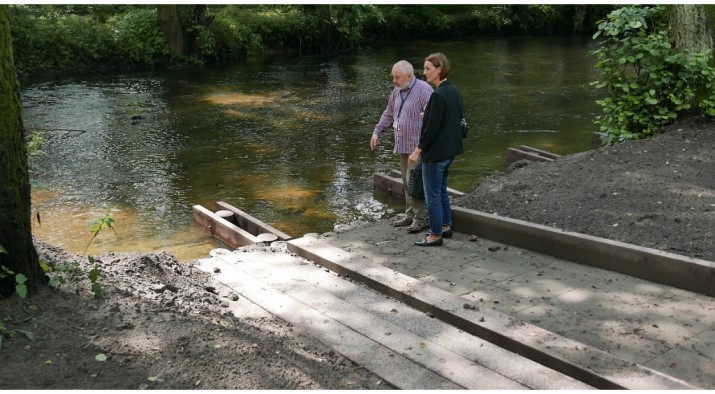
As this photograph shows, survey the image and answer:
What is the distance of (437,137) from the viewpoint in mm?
7320

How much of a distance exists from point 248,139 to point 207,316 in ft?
31.7

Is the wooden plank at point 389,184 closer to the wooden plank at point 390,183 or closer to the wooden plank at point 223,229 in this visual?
the wooden plank at point 390,183

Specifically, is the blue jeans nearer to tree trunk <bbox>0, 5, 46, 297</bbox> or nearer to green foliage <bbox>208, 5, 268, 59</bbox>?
tree trunk <bbox>0, 5, 46, 297</bbox>

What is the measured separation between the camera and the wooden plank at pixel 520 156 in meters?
11.5

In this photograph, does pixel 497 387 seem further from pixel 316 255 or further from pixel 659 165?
pixel 659 165

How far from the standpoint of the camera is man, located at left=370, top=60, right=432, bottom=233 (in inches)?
311

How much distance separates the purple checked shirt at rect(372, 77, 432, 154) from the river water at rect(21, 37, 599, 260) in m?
2.22

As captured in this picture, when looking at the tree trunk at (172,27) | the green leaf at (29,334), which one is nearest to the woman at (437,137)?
the green leaf at (29,334)

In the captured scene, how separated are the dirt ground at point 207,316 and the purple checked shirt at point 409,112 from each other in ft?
3.54

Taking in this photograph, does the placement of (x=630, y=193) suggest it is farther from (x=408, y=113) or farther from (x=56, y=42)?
(x=56, y=42)

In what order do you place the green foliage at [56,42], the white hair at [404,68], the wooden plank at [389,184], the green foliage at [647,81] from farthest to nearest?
the green foliage at [56,42], the wooden plank at [389,184], the green foliage at [647,81], the white hair at [404,68]

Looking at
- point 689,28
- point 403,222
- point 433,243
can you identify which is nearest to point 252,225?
point 403,222

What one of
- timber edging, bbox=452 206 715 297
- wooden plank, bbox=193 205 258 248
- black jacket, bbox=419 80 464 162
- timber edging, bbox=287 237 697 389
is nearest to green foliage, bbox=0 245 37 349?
timber edging, bbox=287 237 697 389

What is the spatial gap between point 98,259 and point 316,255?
1940 millimetres
